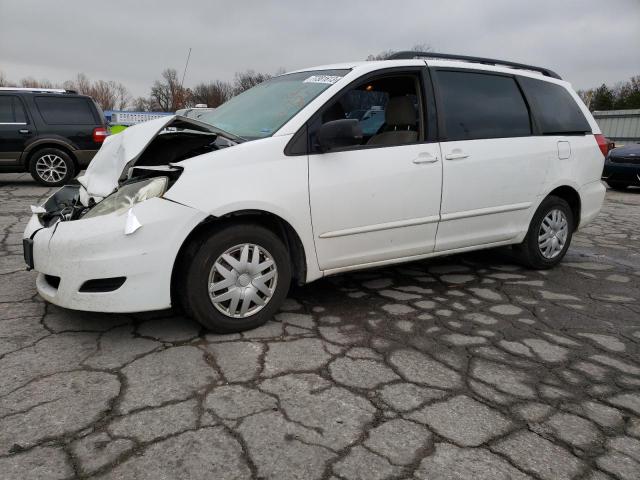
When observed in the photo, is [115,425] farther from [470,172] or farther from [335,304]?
[470,172]

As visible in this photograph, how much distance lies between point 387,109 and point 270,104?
90 centimetres

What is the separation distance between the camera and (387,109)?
3.88 m

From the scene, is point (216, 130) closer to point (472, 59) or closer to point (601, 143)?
point (472, 59)

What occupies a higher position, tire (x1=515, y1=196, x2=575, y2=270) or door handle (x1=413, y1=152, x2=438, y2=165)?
door handle (x1=413, y1=152, x2=438, y2=165)

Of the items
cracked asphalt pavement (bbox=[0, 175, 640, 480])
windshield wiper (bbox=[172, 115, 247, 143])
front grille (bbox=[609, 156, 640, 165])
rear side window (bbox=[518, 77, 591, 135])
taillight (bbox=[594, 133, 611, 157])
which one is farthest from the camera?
front grille (bbox=[609, 156, 640, 165])

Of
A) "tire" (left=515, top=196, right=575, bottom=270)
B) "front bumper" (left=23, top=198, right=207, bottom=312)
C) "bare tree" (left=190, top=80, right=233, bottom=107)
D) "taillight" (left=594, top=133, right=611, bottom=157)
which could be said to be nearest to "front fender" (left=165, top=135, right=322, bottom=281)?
"front bumper" (left=23, top=198, right=207, bottom=312)

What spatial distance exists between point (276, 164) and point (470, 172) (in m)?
1.53

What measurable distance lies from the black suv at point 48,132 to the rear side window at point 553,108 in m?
7.73

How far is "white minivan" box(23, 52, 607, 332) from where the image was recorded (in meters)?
2.76

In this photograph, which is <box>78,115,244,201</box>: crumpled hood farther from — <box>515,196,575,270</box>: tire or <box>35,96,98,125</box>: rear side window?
<box>35,96,98,125</box>: rear side window

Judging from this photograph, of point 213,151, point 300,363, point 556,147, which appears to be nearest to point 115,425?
point 300,363

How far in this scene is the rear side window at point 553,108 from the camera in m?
4.26

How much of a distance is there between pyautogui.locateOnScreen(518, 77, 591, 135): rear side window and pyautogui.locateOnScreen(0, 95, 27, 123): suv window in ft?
27.7

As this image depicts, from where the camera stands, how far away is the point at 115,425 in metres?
2.13
